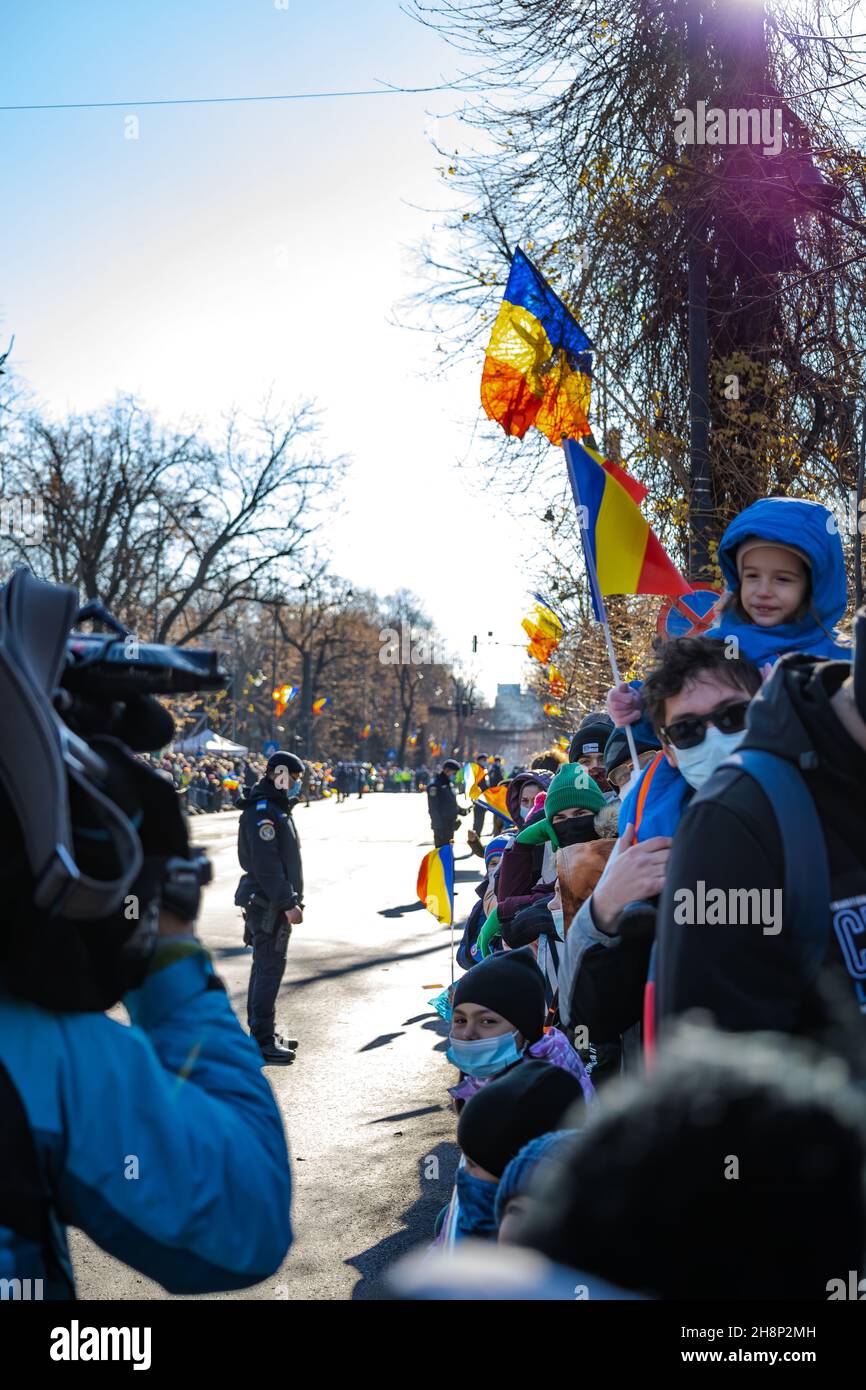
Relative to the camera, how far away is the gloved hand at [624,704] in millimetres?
3009

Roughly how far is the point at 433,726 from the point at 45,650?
414 feet

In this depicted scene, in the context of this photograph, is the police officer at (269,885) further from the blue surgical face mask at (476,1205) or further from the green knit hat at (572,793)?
the blue surgical face mask at (476,1205)

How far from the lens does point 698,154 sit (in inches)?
320

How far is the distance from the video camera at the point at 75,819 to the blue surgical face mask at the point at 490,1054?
2.32m

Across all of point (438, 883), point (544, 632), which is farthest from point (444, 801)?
point (438, 883)

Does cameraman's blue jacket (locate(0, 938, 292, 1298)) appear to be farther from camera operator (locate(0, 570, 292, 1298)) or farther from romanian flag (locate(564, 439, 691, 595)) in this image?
romanian flag (locate(564, 439, 691, 595))

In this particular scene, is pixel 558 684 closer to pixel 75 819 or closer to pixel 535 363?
pixel 535 363

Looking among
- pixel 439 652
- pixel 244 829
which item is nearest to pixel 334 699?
pixel 439 652

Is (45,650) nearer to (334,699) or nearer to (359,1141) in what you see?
(359,1141)

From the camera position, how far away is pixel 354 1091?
23.7ft

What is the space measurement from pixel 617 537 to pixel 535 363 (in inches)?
69.0

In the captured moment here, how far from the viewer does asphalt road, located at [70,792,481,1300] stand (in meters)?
4.62

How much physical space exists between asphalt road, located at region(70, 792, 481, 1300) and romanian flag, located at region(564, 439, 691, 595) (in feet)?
8.23

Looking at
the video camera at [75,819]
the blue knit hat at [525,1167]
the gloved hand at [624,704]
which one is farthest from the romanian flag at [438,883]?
the video camera at [75,819]
